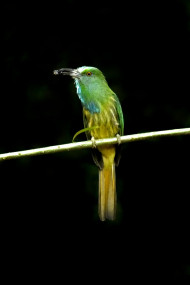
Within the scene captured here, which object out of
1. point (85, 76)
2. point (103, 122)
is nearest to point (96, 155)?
point (103, 122)

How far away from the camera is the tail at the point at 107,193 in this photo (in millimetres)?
2652

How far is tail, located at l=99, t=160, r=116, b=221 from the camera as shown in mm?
2652

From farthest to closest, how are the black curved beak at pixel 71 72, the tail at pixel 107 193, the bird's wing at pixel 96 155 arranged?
the bird's wing at pixel 96 155 → the black curved beak at pixel 71 72 → the tail at pixel 107 193

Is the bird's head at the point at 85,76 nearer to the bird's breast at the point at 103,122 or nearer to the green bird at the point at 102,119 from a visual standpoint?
the green bird at the point at 102,119

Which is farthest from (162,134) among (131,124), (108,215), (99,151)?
(131,124)

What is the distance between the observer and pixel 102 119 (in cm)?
281

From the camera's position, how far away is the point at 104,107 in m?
2.81

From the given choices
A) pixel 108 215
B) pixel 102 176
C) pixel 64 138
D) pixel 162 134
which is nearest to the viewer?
pixel 162 134

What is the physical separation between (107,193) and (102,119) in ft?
1.29

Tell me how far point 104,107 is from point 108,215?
578mm

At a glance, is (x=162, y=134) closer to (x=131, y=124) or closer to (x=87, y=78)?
(x=87, y=78)

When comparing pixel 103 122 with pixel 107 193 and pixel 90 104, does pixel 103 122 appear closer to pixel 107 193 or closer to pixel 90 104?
pixel 90 104

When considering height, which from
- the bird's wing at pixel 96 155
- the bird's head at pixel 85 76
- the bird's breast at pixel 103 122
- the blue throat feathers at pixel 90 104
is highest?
the bird's head at pixel 85 76

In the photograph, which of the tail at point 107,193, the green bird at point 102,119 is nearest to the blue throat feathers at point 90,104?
the green bird at point 102,119
